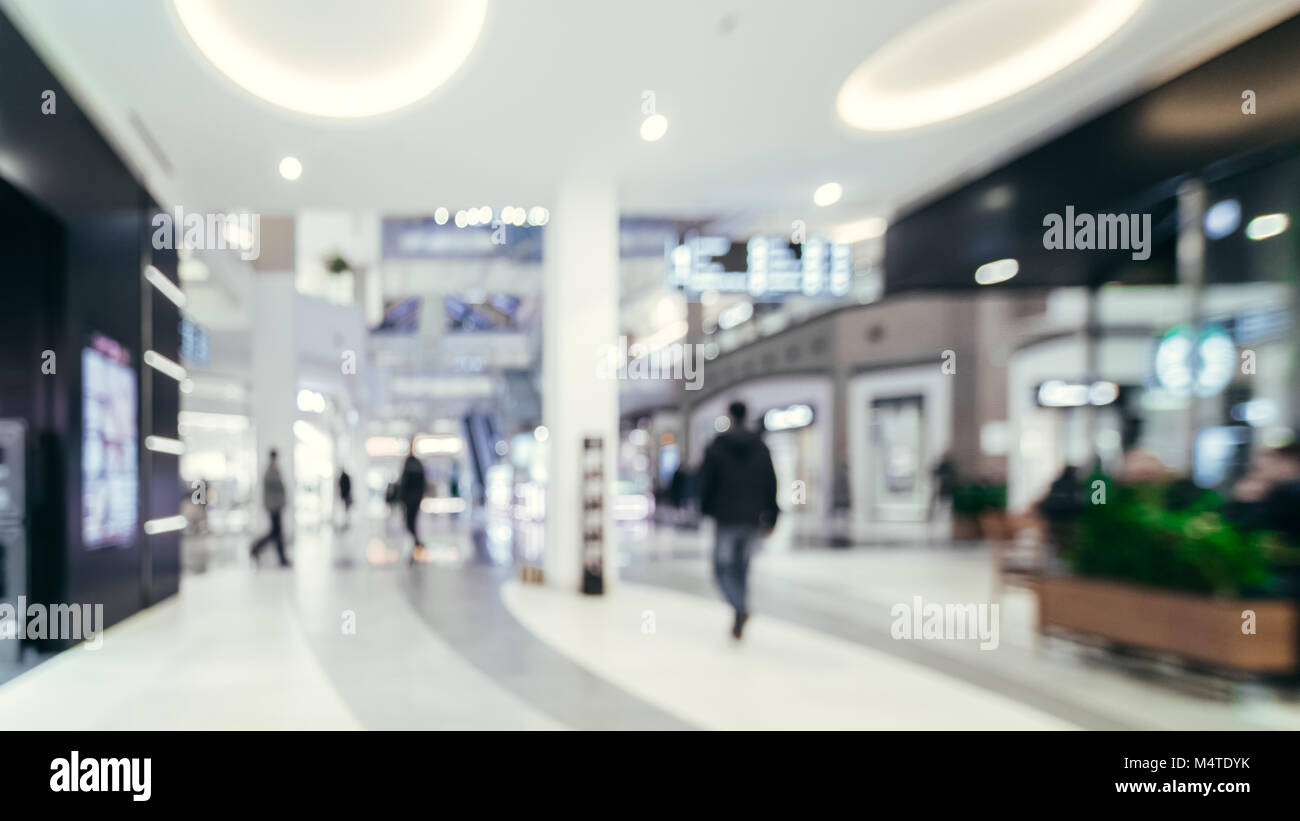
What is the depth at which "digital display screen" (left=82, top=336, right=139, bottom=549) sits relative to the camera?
4.98 metres

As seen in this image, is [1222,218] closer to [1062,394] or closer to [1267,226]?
[1267,226]

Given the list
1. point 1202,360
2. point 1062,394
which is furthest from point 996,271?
point 1062,394

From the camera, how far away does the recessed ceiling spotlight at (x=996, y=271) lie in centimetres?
818

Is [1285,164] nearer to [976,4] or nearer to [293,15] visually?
[976,4]

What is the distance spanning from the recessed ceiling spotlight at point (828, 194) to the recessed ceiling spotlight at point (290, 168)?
197 inches

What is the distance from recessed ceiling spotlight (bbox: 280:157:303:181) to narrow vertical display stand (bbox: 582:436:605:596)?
3.59 meters

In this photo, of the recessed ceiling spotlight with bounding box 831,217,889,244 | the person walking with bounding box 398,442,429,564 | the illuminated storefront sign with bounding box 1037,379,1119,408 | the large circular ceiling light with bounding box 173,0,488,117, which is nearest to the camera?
the large circular ceiling light with bounding box 173,0,488,117

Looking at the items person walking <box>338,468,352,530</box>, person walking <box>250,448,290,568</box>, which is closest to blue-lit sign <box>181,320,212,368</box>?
person walking <box>250,448,290,568</box>

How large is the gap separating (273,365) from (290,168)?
5.62m

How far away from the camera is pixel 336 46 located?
17.1 feet

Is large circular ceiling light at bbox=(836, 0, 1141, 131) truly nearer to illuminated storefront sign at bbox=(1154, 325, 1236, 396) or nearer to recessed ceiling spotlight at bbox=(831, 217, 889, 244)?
illuminated storefront sign at bbox=(1154, 325, 1236, 396)
